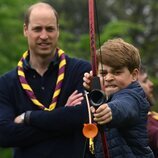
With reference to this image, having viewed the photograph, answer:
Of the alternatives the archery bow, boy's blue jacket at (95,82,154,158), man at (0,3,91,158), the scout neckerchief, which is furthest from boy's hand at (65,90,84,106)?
the archery bow

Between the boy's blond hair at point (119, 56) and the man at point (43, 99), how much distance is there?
1.18 metres

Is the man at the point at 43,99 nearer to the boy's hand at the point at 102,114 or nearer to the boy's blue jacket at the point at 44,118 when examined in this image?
the boy's blue jacket at the point at 44,118

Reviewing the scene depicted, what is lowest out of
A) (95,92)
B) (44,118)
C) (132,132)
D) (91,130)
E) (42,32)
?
(44,118)

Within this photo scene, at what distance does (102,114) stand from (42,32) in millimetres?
2503

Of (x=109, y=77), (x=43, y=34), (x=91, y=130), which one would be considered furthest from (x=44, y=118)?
(x=91, y=130)

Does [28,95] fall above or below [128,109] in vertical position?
below

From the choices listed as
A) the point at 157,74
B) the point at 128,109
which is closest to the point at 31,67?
the point at 128,109

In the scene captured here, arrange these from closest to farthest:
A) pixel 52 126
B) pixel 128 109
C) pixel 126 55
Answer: pixel 128 109, pixel 126 55, pixel 52 126

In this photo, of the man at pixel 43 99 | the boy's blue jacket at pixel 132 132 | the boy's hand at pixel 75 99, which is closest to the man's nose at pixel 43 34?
the man at pixel 43 99

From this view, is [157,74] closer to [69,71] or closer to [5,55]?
[5,55]

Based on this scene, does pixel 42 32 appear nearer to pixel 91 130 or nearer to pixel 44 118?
pixel 44 118

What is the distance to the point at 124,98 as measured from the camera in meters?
4.71

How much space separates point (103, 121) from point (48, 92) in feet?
7.21

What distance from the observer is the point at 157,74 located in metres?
26.7
